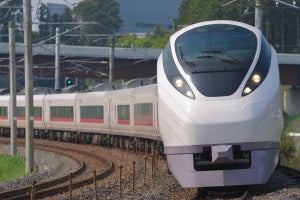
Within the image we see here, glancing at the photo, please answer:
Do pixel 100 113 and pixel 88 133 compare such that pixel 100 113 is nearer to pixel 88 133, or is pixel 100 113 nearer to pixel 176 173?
pixel 88 133

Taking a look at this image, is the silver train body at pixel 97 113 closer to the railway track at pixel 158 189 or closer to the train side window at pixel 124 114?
the train side window at pixel 124 114

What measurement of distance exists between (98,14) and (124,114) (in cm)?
9348

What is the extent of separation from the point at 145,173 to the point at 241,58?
576cm

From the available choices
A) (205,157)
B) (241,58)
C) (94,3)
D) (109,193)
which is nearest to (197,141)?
(205,157)

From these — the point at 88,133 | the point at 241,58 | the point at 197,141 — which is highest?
the point at 241,58

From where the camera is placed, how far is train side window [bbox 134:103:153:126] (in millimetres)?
27422

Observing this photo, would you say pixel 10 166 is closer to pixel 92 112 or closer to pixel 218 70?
pixel 92 112

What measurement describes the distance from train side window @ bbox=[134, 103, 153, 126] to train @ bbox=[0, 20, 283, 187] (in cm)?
926

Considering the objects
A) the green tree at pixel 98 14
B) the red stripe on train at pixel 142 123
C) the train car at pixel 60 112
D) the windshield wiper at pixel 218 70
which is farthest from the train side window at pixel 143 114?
the green tree at pixel 98 14

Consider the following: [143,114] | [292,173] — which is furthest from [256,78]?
[143,114]

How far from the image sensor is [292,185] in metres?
18.0

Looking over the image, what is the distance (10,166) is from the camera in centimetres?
3347

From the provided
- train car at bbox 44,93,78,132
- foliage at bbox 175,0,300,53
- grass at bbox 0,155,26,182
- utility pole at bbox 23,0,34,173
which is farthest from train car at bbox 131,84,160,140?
foliage at bbox 175,0,300,53

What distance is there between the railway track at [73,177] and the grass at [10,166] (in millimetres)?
1925
